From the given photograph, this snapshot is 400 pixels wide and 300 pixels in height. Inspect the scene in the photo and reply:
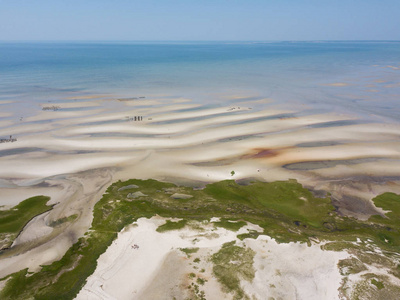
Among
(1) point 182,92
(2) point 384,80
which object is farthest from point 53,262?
(2) point 384,80

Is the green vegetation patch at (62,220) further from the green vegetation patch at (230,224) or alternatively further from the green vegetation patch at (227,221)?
the green vegetation patch at (230,224)

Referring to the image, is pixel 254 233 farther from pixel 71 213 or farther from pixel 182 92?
pixel 182 92

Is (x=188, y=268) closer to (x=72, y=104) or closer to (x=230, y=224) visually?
(x=230, y=224)

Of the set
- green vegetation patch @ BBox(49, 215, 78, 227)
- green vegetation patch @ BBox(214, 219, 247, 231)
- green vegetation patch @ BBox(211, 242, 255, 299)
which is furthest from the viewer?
green vegetation patch @ BBox(49, 215, 78, 227)

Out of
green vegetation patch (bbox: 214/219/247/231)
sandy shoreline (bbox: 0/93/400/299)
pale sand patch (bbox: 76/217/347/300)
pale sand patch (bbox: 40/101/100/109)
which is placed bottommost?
pale sand patch (bbox: 76/217/347/300)

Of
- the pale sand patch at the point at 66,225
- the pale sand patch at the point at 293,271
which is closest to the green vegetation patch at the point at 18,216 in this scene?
the pale sand patch at the point at 66,225

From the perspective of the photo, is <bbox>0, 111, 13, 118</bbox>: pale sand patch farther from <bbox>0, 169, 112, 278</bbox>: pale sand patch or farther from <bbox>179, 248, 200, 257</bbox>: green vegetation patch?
<bbox>179, 248, 200, 257</bbox>: green vegetation patch

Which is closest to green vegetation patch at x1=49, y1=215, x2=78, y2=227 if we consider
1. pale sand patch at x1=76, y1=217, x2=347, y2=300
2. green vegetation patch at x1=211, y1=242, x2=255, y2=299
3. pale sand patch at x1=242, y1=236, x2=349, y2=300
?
pale sand patch at x1=76, y1=217, x2=347, y2=300
